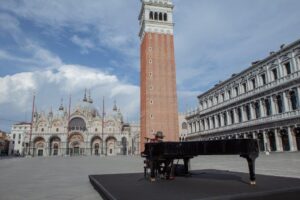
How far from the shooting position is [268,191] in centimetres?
560

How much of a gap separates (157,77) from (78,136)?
1389 inches

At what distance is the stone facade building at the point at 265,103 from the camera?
97.0 ft

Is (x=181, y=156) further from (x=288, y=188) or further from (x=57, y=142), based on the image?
(x=57, y=142)

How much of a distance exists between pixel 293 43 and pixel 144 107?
88.9ft

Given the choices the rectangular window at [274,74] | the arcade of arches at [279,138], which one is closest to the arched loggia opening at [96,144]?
the arcade of arches at [279,138]

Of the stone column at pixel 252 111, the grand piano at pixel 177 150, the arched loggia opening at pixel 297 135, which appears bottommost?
the grand piano at pixel 177 150

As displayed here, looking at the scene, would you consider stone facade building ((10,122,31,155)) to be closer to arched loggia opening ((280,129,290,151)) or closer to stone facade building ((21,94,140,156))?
stone facade building ((21,94,140,156))

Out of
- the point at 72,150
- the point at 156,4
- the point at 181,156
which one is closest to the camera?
the point at 181,156

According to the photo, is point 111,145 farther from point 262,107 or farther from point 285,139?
point 285,139

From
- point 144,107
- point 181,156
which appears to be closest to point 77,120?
point 144,107

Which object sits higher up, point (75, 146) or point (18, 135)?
point (18, 135)

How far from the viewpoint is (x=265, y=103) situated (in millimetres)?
34469

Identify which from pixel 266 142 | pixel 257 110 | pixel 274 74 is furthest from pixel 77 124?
pixel 274 74

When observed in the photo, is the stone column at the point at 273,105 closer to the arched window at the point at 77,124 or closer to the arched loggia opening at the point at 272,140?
the arched loggia opening at the point at 272,140
